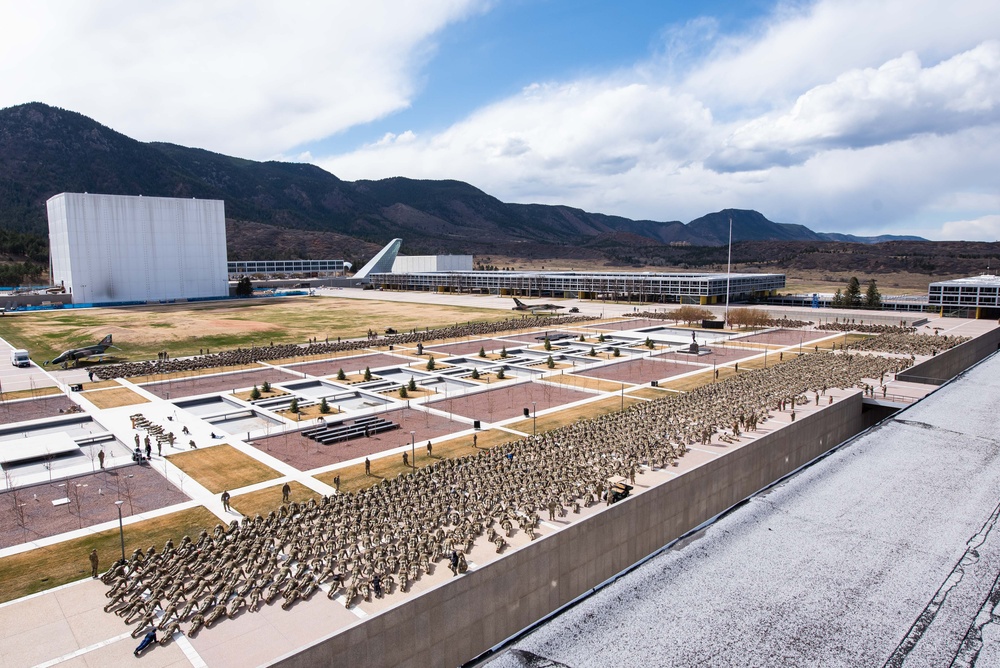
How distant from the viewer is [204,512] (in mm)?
22844

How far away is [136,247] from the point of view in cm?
10119

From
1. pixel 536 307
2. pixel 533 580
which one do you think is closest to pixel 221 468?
pixel 533 580

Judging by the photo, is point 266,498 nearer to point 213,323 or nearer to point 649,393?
point 649,393

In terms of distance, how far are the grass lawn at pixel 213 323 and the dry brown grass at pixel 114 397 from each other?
47.9 ft

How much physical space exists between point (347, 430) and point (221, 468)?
21.9 feet

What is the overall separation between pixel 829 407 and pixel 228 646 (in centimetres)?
3197

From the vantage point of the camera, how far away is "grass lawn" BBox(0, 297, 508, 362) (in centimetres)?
6284

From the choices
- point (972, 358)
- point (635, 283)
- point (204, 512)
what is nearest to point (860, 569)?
point (204, 512)

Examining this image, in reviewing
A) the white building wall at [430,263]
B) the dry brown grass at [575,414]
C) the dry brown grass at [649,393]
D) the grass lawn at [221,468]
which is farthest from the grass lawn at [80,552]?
the white building wall at [430,263]

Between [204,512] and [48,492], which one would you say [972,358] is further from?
[48,492]

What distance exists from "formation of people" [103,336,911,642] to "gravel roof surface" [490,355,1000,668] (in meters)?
3.36

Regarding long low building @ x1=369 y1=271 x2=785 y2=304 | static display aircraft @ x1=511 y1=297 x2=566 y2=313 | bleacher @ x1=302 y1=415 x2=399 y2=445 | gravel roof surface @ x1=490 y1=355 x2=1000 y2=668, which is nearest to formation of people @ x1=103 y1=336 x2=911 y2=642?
gravel roof surface @ x1=490 y1=355 x2=1000 y2=668

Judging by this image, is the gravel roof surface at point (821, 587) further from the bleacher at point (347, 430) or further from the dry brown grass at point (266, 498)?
the bleacher at point (347, 430)

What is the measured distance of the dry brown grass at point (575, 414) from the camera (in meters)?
33.5
